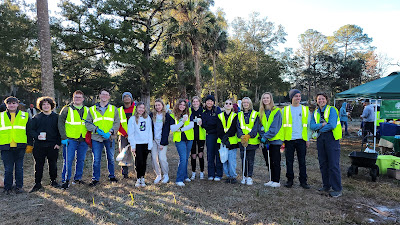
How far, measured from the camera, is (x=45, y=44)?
8172 mm

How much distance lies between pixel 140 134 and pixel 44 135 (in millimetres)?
1731

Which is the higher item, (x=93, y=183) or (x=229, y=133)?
(x=229, y=133)

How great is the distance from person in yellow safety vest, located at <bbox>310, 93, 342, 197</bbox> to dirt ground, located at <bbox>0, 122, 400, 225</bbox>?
0.28m

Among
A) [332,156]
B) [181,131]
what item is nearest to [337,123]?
[332,156]

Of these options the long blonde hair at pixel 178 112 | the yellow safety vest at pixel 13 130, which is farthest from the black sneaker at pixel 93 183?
the long blonde hair at pixel 178 112

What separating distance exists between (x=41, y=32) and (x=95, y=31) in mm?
6029

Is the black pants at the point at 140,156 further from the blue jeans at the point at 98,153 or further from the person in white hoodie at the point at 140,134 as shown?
the blue jeans at the point at 98,153

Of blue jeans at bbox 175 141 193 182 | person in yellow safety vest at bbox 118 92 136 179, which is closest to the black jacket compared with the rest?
person in yellow safety vest at bbox 118 92 136 179

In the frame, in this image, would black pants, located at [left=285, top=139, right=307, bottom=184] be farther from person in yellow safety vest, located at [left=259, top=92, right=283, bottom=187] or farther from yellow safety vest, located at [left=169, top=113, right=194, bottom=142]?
yellow safety vest, located at [left=169, top=113, right=194, bottom=142]

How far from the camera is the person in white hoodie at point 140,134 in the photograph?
4.78 m

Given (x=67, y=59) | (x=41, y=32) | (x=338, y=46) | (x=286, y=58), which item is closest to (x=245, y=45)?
(x=286, y=58)

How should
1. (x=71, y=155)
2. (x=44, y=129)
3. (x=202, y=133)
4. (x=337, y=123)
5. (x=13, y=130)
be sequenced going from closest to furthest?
1. (x=337, y=123)
2. (x=13, y=130)
3. (x=44, y=129)
4. (x=71, y=155)
5. (x=202, y=133)

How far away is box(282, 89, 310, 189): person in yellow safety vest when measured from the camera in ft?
15.7

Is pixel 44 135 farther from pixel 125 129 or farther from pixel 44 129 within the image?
pixel 125 129
